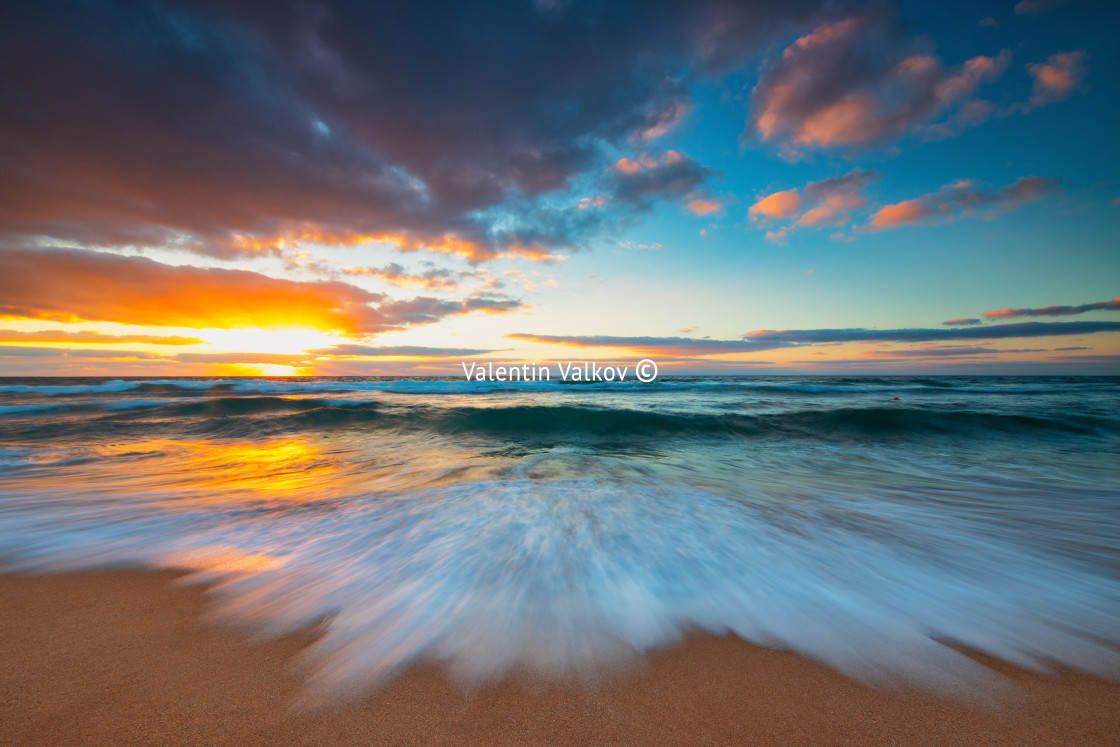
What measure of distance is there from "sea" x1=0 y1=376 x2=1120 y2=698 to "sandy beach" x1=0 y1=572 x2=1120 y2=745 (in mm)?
126

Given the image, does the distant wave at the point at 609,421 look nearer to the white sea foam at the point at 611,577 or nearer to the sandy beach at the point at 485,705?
the white sea foam at the point at 611,577

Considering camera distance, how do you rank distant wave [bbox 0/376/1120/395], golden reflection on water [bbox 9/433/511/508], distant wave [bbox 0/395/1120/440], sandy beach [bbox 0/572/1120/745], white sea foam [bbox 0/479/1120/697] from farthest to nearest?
distant wave [bbox 0/376/1120/395] → distant wave [bbox 0/395/1120/440] → golden reflection on water [bbox 9/433/511/508] → white sea foam [bbox 0/479/1120/697] → sandy beach [bbox 0/572/1120/745]

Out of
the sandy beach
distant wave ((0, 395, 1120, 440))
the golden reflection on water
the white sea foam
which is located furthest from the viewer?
distant wave ((0, 395, 1120, 440))

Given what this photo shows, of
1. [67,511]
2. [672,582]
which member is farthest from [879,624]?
[67,511]

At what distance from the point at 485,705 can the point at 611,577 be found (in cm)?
121

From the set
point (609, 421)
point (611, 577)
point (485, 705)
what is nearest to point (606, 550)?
point (611, 577)

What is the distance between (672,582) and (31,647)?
10.0 ft

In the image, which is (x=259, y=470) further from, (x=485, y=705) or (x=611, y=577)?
(x=485, y=705)

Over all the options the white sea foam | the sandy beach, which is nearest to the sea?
the white sea foam

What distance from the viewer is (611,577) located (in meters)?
2.51

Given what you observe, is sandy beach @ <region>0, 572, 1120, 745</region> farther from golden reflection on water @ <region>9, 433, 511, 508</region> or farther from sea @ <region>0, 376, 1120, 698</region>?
golden reflection on water @ <region>9, 433, 511, 508</region>

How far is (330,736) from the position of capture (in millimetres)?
1319

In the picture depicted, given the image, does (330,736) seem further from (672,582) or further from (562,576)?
(672,582)

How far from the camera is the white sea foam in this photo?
5.97 feet
